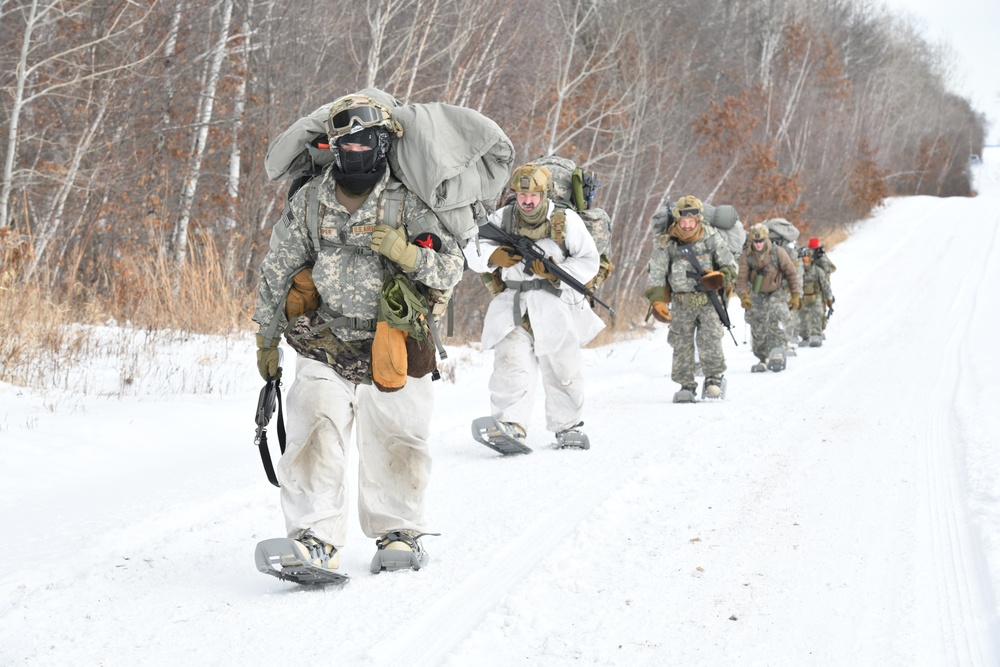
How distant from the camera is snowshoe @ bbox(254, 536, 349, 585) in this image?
372cm

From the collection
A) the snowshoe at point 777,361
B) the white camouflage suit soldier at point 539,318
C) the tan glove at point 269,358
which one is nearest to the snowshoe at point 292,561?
the tan glove at point 269,358

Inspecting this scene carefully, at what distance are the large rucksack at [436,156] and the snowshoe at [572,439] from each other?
3113mm

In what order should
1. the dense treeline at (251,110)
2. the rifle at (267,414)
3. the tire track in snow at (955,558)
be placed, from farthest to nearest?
the dense treeline at (251,110), the rifle at (267,414), the tire track in snow at (955,558)

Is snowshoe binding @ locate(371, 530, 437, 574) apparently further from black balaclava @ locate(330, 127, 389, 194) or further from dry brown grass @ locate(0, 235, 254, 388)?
dry brown grass @ locate(0, 235, 254, 388)

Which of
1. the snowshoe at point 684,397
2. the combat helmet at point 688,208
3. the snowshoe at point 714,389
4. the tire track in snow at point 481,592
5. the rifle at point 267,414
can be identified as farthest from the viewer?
the snowshoe at point 714,389

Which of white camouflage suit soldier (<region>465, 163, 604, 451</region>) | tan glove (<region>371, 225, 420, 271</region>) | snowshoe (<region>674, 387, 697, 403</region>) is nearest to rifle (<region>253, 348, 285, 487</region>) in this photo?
tan glove (<region>371, 225, 420, 271</region>)

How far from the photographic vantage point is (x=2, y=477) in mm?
5340

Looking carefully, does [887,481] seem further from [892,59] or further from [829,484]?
[892,59]

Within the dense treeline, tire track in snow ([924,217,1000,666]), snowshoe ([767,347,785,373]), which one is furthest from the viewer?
snowshoe ([767,347,785,373])

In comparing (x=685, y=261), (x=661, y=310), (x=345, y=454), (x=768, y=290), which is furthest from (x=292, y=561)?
(x=768, y=290)

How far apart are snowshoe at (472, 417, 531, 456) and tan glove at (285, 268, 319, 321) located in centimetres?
274

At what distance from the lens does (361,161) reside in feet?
12.9

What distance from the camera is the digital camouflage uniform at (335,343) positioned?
13.1ft

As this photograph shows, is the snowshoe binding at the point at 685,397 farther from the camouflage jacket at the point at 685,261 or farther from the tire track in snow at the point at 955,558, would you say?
the tire track in snow at the point at 955,558
